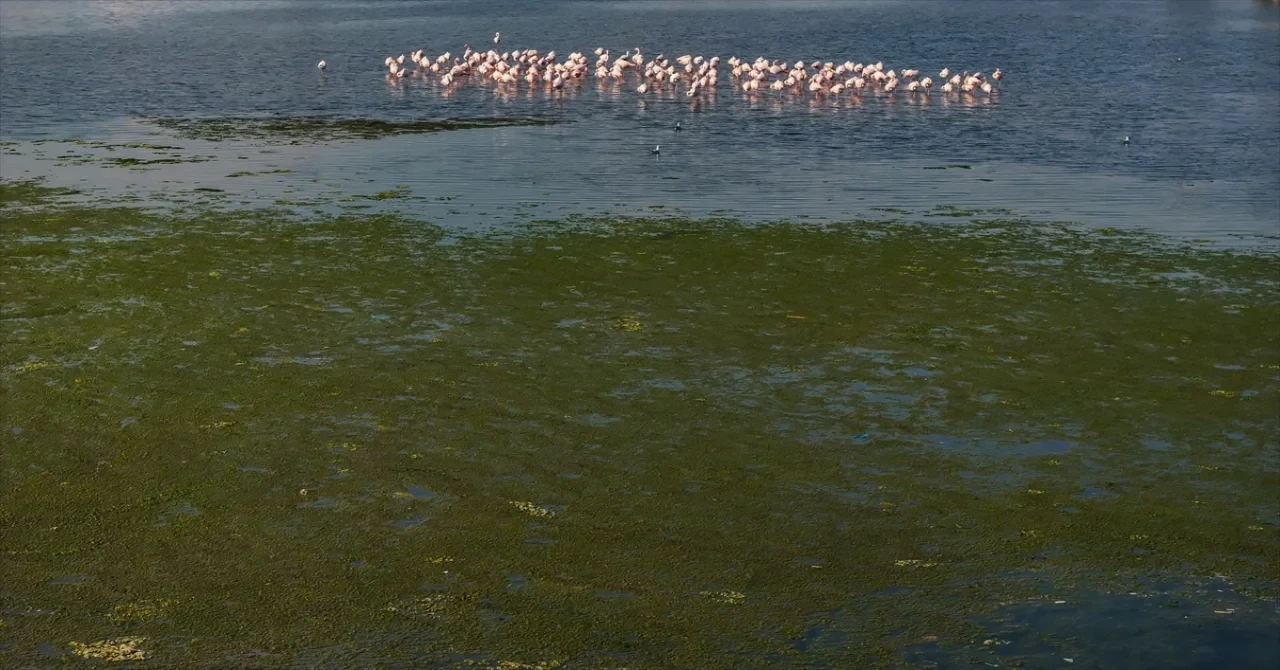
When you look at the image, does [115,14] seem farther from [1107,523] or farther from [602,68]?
[1107,523]

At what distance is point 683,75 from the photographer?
98.9 ft

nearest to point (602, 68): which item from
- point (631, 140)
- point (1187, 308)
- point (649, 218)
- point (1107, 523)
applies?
point (631, 140)

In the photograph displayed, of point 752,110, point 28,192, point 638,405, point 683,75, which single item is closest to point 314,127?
point 28,192

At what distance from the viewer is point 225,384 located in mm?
9953

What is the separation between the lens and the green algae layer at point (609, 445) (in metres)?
6.81

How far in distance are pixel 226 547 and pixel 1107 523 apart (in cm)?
453

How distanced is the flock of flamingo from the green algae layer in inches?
557

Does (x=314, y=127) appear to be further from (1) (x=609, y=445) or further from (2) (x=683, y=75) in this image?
(1) (x=609, y=445)

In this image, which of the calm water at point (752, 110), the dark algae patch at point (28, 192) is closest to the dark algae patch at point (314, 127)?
the calm water at point (752, 110)

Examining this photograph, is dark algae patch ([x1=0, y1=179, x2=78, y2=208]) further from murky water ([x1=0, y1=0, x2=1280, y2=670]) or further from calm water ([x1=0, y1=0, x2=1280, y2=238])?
calm water ([x1=0, y1=0, x2=1280, y2=238])

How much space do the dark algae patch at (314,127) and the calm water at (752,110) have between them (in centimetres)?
71

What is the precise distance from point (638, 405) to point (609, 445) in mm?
752

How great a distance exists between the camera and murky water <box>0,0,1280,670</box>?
6.82 meters

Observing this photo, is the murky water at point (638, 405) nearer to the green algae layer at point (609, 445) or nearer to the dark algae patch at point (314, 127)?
the green algae layer at point (609, 445)
